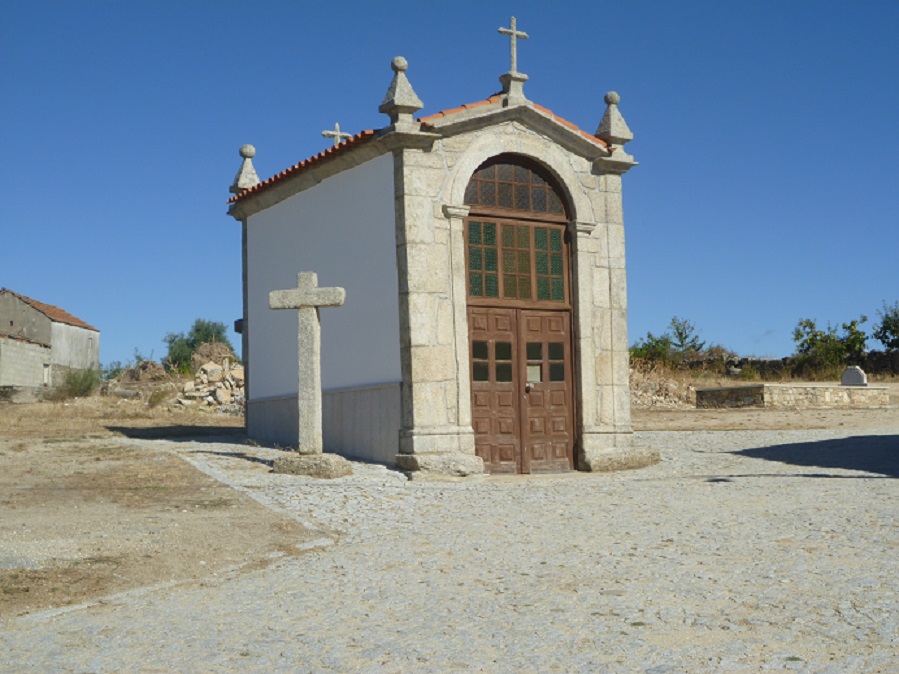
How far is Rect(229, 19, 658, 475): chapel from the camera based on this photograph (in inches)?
502

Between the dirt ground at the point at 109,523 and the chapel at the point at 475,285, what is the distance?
2.90 meters

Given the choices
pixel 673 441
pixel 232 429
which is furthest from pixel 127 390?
pixel 673 441

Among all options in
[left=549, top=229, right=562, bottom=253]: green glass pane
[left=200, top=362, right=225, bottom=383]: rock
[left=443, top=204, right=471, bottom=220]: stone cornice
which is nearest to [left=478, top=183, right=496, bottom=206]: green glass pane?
[left=443, top=204, right=471, bottom=220]: stone cornice

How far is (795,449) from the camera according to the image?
1477cm

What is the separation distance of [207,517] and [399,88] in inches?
254

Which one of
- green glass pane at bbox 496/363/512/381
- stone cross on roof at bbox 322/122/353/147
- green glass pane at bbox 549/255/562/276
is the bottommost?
green glass pane at bbox 496/363/512/381

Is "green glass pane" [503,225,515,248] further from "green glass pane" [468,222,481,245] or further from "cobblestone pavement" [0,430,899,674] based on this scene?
"cobblestone pavement" [0,430,899,674]

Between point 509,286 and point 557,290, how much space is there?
82 centimetres

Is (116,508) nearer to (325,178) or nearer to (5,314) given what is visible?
(325,178)

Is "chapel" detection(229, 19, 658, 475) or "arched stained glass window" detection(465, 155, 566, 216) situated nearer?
"chapel" detection(229, 19, 658, 475)

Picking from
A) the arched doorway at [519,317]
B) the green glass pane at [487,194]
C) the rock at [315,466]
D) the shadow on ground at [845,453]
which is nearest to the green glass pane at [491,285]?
the arched doorway at [519,317]

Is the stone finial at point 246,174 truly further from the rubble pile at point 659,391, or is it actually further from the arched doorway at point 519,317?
the rubble pile at point 659,391

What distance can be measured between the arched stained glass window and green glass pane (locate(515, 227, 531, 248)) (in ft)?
0.97

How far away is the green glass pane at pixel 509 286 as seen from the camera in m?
13.5
